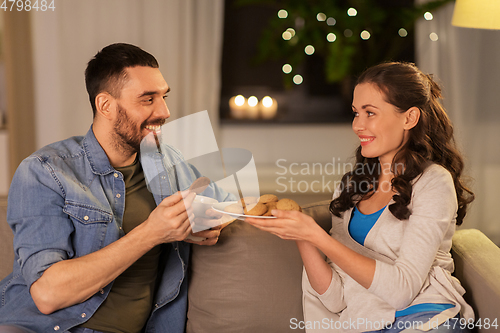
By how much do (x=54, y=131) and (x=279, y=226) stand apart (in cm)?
212

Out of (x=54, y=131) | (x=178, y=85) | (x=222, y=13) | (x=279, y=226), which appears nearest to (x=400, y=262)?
(x=279, y=226)

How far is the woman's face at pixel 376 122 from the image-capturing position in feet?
3.78

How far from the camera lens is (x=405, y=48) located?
2.86 m

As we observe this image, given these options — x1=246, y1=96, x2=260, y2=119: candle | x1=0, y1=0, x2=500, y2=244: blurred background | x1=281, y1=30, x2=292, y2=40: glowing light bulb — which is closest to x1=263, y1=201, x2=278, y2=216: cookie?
x1=0, y1=0, x2=500, y2=244: blurred background

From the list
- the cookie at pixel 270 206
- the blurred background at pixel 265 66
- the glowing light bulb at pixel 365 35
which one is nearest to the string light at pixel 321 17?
the blurred background at pixel 265 66

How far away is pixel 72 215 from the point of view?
1112 millimetres

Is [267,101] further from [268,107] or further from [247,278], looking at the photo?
[247,278]

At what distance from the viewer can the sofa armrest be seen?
1073mm

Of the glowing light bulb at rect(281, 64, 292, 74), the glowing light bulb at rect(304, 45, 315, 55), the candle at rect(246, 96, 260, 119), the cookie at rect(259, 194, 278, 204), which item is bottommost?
the cookie at rect(259, 194, 278, 204)

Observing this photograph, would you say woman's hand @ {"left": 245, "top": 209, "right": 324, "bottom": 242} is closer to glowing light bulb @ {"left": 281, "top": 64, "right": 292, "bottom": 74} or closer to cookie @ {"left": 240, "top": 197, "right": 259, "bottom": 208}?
cookie @ {"left": 240, "top": 197, "right": 259, "bottom": 208}

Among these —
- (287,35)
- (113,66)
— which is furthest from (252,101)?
(113,66)

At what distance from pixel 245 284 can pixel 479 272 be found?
647 mm

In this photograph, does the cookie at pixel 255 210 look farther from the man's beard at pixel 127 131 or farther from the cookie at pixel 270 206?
the man's beard at pixel 127 131

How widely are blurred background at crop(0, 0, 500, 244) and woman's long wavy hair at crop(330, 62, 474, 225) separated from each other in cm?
118
